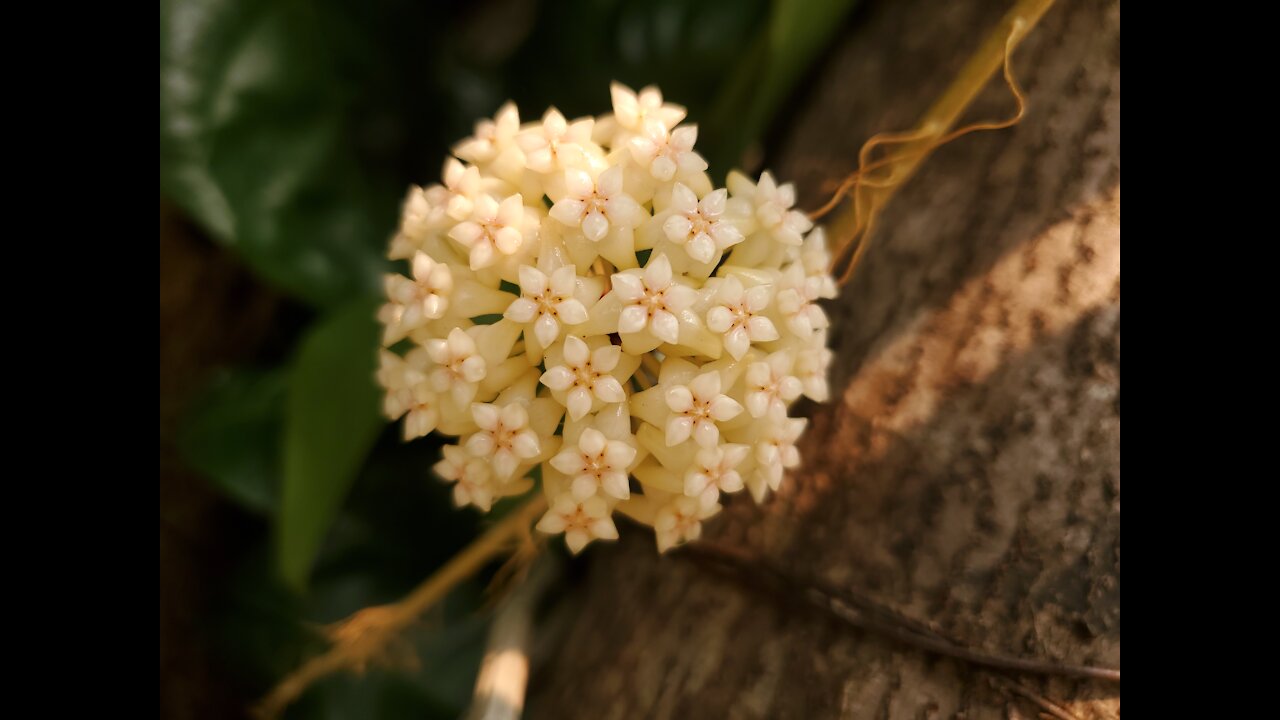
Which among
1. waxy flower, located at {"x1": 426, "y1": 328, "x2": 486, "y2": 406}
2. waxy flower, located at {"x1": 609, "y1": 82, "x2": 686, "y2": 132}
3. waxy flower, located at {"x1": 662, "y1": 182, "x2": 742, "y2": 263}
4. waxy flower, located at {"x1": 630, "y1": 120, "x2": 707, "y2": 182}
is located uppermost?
waxy flower, located at {"x1": 609, "y1": 82, "x2": 686, "y2": 132}

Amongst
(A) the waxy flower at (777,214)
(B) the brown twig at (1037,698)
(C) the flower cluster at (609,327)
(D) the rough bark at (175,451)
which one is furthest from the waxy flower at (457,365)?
(D) the rough bark at (175,451)

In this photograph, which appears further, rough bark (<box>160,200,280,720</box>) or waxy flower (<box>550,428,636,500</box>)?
rough bark (<box>160,200,280,720</box>)

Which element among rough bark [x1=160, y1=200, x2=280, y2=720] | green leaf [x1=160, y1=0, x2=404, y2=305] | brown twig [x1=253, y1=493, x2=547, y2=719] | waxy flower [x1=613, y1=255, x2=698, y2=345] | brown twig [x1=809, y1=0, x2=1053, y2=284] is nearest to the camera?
waxy flower [x1=613, y1=255, x2=698, y2=345]

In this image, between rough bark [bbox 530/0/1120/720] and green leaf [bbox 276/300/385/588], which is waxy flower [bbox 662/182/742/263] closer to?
rough bark [bbox 530/0/1120/720]

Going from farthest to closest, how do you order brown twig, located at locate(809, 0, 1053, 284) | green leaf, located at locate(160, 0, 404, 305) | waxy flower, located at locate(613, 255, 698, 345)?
green leaf, located at locate(160, 0, 404, 305) < brown twig, located at locate(809, 0, 1053, 284) < waxy flower, located at locate(613, 255, 698, 345)

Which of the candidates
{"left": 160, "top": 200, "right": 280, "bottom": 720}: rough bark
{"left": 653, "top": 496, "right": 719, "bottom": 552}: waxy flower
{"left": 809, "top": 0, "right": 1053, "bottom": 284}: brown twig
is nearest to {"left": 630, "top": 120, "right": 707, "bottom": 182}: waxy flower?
{"left": 809, "top": 0, "right": 1053, "bottom": 284}: brown twig

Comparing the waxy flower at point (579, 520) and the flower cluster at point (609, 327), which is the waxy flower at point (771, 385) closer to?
the flower cluster at point (609, 327)

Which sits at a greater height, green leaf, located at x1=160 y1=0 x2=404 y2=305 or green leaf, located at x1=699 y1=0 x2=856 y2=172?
green leaf, located at x1=699 y1=0 x2=856 y2=172
